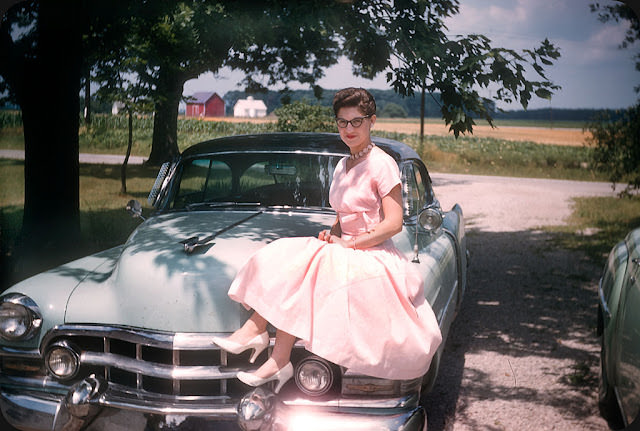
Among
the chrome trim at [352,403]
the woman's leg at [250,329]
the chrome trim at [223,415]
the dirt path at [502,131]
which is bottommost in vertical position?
the chrome trim at [223,415]

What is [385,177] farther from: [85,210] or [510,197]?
[510,197]

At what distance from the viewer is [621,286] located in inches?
130

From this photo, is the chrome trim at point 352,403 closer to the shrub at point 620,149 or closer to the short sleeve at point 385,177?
the short sleeve at point 385,177

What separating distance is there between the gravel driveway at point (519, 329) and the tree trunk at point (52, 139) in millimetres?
2973

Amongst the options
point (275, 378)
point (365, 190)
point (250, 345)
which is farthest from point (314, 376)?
point (365, 190)

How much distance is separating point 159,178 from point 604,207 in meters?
7.54

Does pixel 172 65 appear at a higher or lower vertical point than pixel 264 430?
higher

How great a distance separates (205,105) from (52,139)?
52.7 inches

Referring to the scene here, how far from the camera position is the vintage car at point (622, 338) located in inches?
110

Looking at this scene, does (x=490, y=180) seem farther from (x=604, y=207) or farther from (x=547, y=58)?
(x=604, y=207)

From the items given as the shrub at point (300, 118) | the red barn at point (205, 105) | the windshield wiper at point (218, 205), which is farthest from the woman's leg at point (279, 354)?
the red barn at point (205, 105)

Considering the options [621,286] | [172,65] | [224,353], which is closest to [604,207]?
[621,286]

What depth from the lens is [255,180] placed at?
352 cm

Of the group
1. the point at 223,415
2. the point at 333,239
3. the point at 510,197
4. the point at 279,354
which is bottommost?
the point at 223,415
